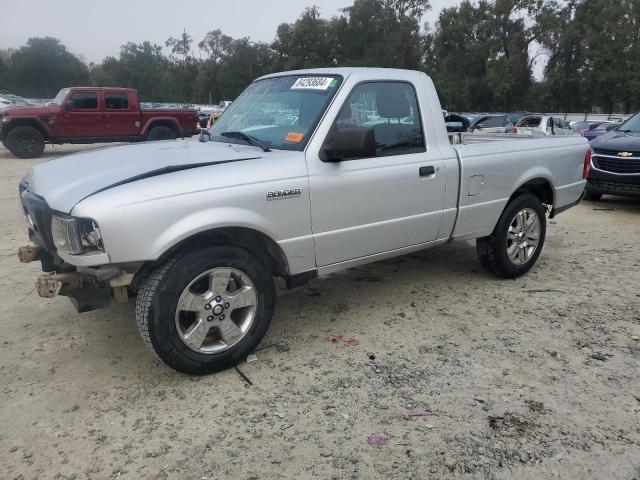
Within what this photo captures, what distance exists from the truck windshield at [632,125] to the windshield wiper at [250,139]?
8041 millimetres

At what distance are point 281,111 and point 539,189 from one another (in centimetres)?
282

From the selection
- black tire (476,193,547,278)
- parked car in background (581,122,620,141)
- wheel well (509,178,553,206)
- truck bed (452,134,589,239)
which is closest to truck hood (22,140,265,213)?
truck bed (452,134,589,239)

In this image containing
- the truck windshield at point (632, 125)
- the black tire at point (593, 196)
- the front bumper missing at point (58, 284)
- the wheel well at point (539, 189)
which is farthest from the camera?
the black tire at point (593, 196)

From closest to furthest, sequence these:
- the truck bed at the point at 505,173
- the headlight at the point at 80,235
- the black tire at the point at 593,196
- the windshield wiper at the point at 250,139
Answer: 1. the headlight at the point at 80,235
2. the windshield wiper at the point at 250,139
3. the truck bed at the point at 505,173
4. the black tire at the point at 593,196

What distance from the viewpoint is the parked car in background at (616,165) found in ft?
26.8

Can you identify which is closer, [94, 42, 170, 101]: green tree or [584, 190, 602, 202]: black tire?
[584, 190, 602, 202]: black tire

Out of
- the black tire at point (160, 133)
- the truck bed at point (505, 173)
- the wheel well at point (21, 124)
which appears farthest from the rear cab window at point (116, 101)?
the truck bed at point (505, 173)

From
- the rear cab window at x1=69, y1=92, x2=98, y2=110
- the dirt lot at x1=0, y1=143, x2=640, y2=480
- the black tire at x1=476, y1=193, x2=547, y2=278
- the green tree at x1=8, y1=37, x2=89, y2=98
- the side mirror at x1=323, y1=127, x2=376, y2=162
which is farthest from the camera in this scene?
the green tree at x1=8, y1=37, x2=89, y2=98

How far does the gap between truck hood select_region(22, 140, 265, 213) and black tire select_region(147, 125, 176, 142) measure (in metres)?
12.9

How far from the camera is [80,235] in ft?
8.96

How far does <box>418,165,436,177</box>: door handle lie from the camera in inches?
154

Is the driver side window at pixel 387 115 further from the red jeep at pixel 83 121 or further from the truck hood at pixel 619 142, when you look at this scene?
the red jeep at pixel 83 121

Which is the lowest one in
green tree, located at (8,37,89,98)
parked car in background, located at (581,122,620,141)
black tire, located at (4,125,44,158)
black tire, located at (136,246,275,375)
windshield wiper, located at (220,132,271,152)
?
black tire, located at (136,246,275,375)

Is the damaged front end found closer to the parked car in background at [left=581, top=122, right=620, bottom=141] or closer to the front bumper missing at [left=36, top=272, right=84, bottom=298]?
the front bumper missing at [left=36, top=272, right=84, bottom=298]
